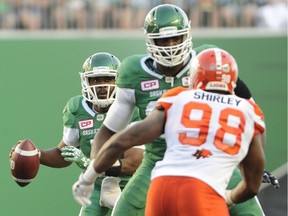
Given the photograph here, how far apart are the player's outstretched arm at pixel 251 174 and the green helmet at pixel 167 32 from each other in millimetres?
918

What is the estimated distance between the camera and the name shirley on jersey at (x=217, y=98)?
16.7 ft

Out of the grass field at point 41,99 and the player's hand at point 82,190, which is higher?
the player's hand at point 82,190

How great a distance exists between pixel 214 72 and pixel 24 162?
2294 millimetres

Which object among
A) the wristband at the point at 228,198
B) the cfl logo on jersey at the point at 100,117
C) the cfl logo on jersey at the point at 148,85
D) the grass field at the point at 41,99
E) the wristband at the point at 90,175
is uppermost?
the cfl logo on jersey at the point at 148,85

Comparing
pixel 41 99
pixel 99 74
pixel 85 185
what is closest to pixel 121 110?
pixel 85 185

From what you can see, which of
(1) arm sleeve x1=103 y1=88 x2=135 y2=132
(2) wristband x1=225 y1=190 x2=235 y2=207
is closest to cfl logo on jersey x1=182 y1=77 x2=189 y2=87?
(1) arm sleeve x1=103 y1=88 x2=135 y2=132

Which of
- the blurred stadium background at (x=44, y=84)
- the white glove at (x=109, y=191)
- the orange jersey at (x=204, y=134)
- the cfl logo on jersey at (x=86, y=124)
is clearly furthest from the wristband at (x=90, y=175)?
the blurred stadium background at (x=44, y=84)

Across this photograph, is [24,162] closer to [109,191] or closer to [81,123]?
[81,123]

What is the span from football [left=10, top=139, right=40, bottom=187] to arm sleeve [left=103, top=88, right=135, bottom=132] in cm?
112

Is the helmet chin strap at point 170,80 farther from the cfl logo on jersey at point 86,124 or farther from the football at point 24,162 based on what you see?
the football at point 24,162

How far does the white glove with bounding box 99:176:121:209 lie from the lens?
23.1 feet

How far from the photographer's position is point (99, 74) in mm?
7133

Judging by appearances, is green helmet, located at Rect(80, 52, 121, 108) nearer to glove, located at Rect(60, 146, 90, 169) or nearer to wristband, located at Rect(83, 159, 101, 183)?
glove, located at Rect(60, 146, 90, 169)

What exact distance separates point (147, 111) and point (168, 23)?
0.55 m
